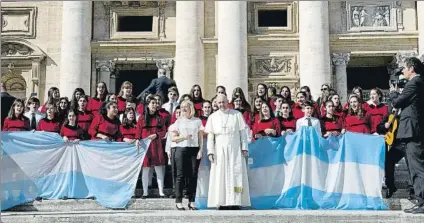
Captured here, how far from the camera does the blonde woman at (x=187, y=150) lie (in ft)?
34.6

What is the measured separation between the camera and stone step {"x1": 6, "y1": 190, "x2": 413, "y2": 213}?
10695mm

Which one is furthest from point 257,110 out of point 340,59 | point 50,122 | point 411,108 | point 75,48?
point 75,48

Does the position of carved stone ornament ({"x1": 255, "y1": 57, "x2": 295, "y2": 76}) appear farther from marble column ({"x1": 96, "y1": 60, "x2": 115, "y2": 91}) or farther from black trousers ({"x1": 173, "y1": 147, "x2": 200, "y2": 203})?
black trousers ({"x1": 173, "y1": 147, "x2": 200, "y2": 203})

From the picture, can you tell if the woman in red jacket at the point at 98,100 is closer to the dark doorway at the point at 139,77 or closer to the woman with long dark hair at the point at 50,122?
the woman with long dark hair at the point at 50,122

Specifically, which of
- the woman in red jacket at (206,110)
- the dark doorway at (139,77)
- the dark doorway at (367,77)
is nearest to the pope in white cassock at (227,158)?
the woman in red jacket at (206,110)

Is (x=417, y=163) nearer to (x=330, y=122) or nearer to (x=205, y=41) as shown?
(x=330, y=122)

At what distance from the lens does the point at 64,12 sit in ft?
86.6

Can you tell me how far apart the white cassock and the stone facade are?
14449 mm

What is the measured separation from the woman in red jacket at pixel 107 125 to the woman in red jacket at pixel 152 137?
0.57 m

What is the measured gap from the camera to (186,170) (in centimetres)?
1067

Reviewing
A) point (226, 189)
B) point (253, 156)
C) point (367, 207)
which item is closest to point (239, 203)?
point (226, 189)

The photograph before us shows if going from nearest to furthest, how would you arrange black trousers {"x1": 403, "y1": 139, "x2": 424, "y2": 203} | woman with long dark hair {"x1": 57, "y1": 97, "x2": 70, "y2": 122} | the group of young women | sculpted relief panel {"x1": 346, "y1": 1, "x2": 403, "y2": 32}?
1. black trousers {"x1": 403, "y1": 139, "x2": 424, "y2": 203}
2. the group of young women
3. woman with long dark hair {"x1": 57, "y1": 97, "x2": 70, "y2": 122}
4. sculpted relief panel {"x1": 346, "y1": 1, "x2": 403, "y2": 32}

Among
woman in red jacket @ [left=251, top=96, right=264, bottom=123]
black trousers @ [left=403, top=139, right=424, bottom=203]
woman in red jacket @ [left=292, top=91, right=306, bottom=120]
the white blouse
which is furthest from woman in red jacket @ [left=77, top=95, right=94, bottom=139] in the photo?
black trousers @ [left=403, top=139, right=424, bottom=203]

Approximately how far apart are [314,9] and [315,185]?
52.0ft
